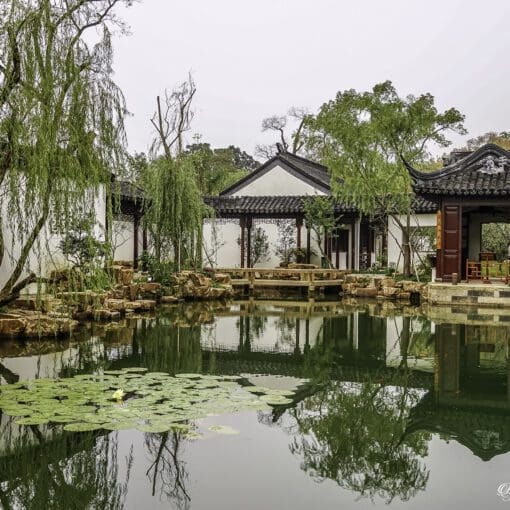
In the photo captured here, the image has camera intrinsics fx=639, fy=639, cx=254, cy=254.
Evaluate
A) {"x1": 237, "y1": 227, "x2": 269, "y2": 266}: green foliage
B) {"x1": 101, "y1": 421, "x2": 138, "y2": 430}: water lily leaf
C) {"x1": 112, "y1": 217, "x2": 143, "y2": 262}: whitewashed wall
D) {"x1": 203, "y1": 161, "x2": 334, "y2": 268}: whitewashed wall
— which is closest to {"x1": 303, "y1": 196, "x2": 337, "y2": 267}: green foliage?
{"x1": 203, "y1": 161, "x2": 334, "y2": 268}: whitewashed wall

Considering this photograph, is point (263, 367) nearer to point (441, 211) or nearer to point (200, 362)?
point (200, 362)

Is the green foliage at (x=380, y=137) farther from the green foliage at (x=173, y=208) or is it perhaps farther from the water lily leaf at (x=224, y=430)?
the water lily leaf at (x=224, y=430)

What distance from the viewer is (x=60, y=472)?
12.6 feet

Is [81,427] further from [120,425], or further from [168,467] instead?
[168,467]

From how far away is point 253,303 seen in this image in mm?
14680

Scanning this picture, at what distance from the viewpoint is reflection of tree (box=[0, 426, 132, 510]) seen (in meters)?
3.49

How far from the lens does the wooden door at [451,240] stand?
1488cm

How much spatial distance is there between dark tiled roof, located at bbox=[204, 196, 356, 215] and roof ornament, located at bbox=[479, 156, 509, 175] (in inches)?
191

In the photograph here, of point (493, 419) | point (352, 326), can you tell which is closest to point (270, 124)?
point (352, 326)

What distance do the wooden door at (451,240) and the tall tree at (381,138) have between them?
162cm

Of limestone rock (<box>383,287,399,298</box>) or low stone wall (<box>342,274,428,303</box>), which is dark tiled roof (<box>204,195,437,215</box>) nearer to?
low stone wall (<box>342,274,428,303</box>)

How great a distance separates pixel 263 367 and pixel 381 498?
3660 mm

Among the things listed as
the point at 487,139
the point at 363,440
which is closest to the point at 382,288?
the point at 363,440

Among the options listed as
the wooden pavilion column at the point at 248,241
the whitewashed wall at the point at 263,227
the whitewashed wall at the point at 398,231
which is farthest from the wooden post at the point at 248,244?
the whitewashed wall at the point at 398,231
